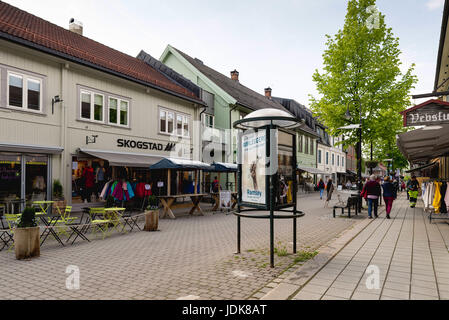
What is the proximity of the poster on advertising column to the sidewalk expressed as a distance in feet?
5.03

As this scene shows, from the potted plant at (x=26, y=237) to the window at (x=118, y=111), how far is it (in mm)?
9345

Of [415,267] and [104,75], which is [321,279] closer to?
[415,267]

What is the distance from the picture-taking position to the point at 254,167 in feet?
20.4

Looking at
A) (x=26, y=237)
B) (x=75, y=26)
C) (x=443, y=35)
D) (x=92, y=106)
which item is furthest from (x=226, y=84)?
(x=26, y=237)

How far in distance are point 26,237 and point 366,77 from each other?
15.7 m

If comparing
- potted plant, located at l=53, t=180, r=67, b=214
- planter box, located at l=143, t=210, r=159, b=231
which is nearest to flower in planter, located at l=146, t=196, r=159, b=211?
planter box, located at l=143, t=210, r=159, b=231

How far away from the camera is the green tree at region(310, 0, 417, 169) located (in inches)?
631

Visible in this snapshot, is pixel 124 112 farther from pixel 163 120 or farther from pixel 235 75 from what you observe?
pixel 235 75

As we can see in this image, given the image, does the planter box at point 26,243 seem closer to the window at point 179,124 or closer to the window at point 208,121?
the window at point 179,124

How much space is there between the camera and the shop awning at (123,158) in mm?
13398

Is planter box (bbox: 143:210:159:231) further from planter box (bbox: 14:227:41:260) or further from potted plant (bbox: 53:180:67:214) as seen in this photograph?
potted plant (bbox: 53:180:67:214)

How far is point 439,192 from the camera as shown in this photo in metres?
11.4
